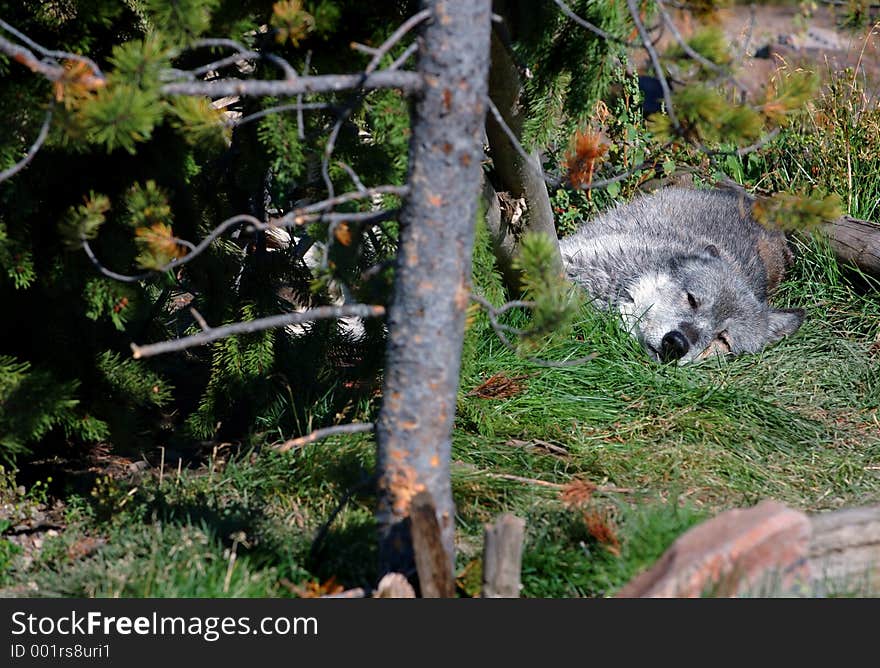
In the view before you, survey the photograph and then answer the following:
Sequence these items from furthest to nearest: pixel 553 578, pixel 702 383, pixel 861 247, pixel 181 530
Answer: pixel 861 247, pixel 702 383, pixel 181 530, pixel 553 578

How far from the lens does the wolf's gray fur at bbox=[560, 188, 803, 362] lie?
19.3 feet

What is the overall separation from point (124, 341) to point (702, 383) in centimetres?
294

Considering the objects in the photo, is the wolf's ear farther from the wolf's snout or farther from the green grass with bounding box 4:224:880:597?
the wolf's snout

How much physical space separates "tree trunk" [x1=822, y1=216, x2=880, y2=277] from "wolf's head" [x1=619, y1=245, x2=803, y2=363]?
51 centimetres

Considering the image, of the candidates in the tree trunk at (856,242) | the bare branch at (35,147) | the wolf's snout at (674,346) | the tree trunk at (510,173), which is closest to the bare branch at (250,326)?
the bare branch at (35,147)

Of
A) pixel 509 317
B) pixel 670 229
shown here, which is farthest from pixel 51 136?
pixel 670 229

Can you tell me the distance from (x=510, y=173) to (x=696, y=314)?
1.62 metres

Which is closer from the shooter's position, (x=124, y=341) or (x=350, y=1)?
(x=350, y=1)

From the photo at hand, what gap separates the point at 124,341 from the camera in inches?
168

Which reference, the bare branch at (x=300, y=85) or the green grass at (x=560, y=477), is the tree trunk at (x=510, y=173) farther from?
the bare branch at (x=300, y=85)

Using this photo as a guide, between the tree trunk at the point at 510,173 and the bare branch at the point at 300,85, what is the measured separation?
1.88 meters

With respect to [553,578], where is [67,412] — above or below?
above

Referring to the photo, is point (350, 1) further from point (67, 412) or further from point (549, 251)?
point (67, 412)

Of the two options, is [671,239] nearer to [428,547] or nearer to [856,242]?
[856,242]
